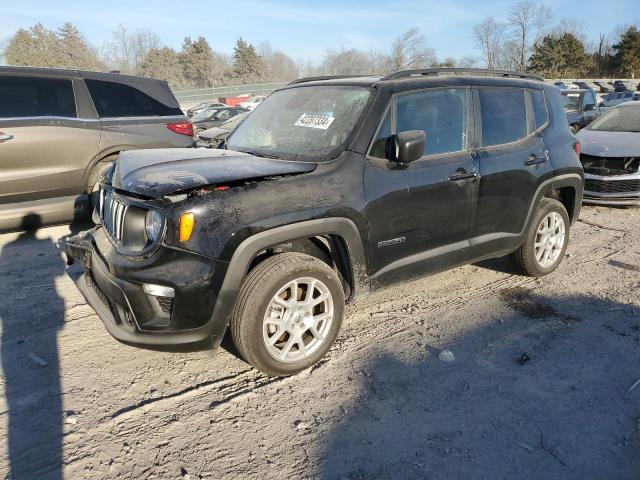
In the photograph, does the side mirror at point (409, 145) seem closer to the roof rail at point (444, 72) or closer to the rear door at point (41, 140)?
the roof rail at point (444, 72)

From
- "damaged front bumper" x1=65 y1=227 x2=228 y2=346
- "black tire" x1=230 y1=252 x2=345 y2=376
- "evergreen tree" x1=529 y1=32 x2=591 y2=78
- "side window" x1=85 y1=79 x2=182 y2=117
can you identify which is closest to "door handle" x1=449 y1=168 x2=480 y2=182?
"black tire" x1=230 y1=252 x2=345 y2=376

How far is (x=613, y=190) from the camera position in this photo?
7164 millimetres

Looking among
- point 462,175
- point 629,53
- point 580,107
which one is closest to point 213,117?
point 580,107

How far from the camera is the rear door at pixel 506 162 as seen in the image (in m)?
3.90

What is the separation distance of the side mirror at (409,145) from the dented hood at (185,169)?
1.91 ft

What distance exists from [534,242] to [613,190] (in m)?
3.69

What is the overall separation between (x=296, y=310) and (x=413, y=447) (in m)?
1.05

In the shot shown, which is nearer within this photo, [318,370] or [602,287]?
[318,370]

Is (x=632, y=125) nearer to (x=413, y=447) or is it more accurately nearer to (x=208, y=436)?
(x=413, y=447)

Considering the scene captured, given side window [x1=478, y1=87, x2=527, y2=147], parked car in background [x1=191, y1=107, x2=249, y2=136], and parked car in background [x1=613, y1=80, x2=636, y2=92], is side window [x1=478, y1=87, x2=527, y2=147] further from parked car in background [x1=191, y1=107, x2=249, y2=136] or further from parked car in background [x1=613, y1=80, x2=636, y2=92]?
parked car in background [x1=613, y1=80, x2=636, y2=92]

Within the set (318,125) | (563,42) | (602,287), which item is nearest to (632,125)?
(602,287)

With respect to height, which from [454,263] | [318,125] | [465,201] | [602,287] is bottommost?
[602,287]

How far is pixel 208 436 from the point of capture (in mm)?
2572

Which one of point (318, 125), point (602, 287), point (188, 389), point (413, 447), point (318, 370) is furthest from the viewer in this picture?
point (602, 287)
